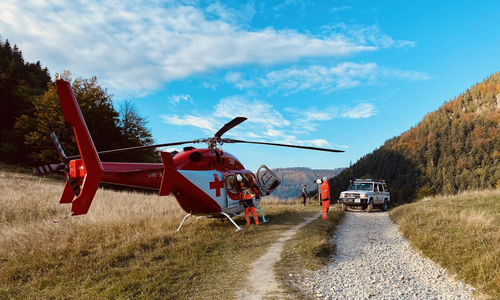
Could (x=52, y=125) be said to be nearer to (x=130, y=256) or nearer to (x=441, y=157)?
(x=130, y=256)

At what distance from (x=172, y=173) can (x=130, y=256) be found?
2431 mm

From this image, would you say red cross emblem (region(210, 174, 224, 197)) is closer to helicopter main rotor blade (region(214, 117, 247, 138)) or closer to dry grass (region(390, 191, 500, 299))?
helicopter main rotor blade (region(214, 117, 247, 138))

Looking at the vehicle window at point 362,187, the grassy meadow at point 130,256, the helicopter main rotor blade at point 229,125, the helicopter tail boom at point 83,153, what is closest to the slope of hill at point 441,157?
the vehicle window at point 362,187

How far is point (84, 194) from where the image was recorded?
6379 mm

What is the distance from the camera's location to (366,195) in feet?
60.9

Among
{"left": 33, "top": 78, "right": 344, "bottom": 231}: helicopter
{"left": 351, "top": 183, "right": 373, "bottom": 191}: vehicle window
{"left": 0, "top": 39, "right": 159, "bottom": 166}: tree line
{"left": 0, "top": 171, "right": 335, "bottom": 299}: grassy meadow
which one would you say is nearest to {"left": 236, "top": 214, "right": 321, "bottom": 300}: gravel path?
{"left": 0, "top": 171, "right": 335, "bottom": 299}: grassy meadow

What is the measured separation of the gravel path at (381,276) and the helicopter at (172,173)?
341cm

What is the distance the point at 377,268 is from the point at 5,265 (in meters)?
9.06

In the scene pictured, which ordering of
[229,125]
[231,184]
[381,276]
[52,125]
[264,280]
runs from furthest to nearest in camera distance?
[52,125], [231,184], [229,125], [381,276], [264,280]

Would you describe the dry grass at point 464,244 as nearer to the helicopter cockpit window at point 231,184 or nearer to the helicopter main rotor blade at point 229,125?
the helicopter cockpit window at point 231,184

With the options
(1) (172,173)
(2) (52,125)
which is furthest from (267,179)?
(2) (52,125)

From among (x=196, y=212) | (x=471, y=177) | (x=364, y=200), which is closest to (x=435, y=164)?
(x=471, y=177)

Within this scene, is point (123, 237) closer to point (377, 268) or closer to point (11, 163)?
point (377, 268)

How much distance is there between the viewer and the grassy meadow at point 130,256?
575 cm
